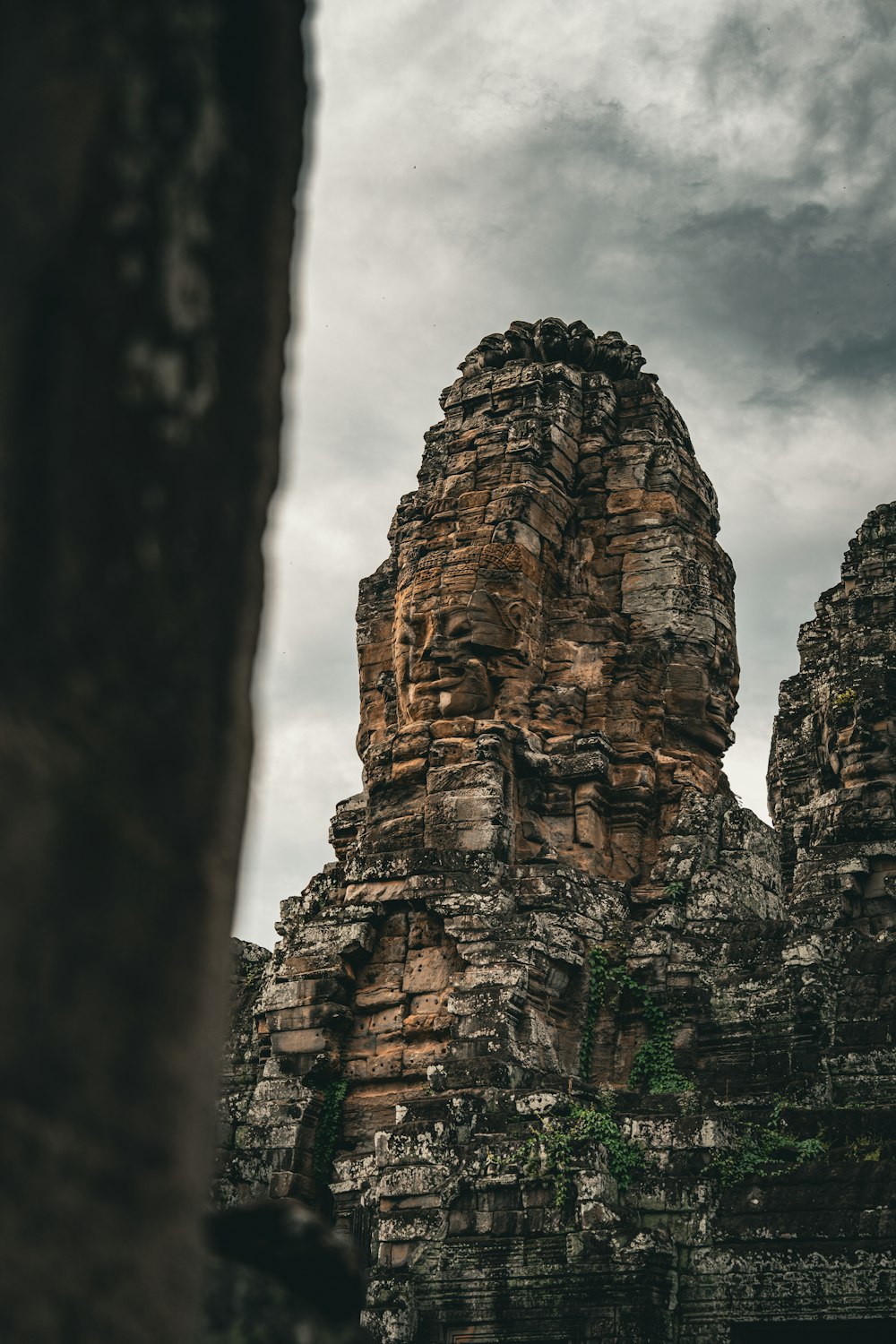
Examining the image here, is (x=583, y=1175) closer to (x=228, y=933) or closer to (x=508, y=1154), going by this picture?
(x=508, y=1154)

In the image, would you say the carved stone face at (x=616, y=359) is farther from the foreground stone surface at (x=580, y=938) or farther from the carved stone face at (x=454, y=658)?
the carved stone face at (x=454, y=658)

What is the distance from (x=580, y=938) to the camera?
17.5m

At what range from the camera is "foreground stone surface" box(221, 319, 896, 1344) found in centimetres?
1367

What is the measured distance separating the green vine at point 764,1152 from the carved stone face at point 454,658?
689 centimetres

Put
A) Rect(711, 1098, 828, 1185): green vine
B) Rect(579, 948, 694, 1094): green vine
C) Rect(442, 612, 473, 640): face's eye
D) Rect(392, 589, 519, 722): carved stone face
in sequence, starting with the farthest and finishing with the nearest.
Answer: Rect(442, 612, 473, 640): face's eye → Rect(392, 589, 519, 722): carved stone face → Rect(579, 948, 694, 1094): green vine → Rect(711, 1098, 828, 1185): green vine

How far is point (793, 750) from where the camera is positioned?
27.8m

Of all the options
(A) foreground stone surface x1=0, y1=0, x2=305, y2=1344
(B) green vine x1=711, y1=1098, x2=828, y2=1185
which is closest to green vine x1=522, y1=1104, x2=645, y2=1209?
(B) green vine x1=711, y1=1098, x2=828, y2=1185

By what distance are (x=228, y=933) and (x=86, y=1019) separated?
1.02 feet

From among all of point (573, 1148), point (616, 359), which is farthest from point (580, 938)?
point (616, 359)

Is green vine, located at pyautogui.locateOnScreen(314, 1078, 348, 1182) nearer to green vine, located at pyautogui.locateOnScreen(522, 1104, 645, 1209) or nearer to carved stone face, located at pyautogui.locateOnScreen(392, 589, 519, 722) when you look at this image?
green vine, located at pyautogui.locateOnScreen(522, 1104, 645, 1209)

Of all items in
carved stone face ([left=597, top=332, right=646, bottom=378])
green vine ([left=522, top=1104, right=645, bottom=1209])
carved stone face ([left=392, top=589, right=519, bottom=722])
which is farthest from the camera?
carved stone face ([left=597, top=332, right=646, bottom=378])

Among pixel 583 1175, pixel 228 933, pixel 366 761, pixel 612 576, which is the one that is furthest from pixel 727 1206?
pixel 228 933

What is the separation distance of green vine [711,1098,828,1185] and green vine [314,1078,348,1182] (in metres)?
4.53

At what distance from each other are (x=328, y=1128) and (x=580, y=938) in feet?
10.6
